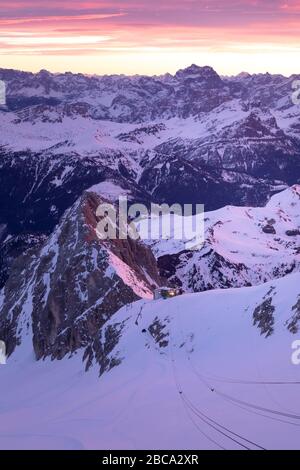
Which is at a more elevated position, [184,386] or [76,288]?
[184,386]

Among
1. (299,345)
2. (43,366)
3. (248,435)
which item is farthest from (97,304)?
(248,435)

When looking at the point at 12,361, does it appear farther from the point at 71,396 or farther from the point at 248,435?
the point at 248,435

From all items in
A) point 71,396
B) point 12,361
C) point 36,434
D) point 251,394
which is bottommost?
point 12,361

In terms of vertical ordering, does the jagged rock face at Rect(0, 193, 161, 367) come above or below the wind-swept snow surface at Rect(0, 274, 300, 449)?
below

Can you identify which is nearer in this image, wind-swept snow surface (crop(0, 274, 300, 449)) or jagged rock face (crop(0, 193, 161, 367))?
wind-swept snow surface (crop(0, 274, 300, 449))
